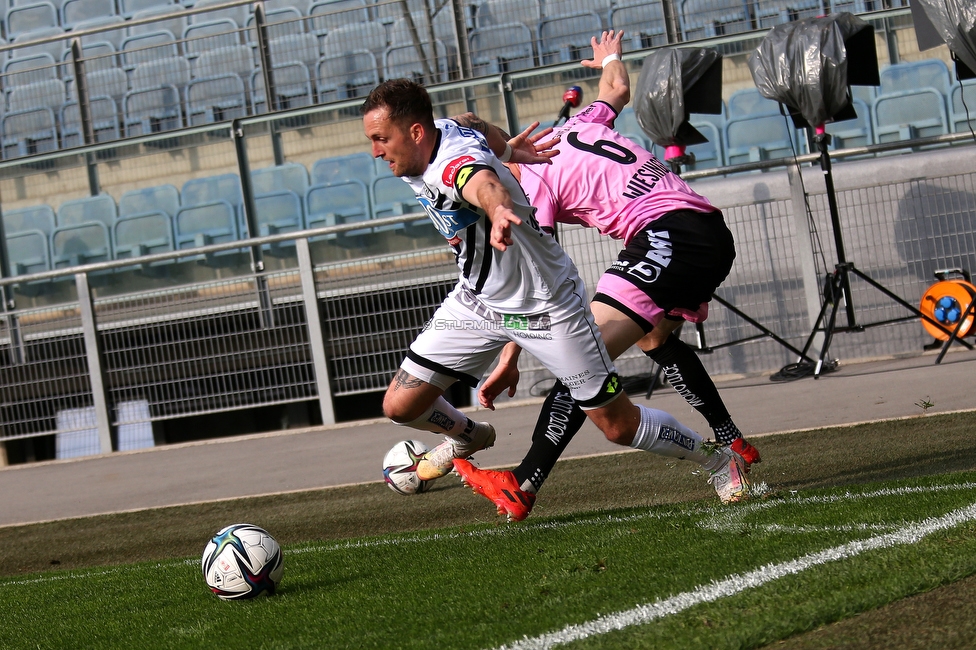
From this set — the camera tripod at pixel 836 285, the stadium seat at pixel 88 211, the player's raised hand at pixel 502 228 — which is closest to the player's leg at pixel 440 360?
the player's raised hand at pixel 502 228

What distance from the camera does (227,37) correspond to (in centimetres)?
1280

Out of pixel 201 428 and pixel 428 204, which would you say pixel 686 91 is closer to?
pixel 428 204

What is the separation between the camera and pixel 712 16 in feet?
36.8

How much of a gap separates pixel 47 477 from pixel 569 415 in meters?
6.73

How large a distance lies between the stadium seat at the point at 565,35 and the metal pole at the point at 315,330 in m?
3.55

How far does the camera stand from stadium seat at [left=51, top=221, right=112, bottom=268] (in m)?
12.3

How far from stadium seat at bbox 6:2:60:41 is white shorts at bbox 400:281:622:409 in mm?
13443

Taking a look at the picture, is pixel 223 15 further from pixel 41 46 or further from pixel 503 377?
pixel 503 377

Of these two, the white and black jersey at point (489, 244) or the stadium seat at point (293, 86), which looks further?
the stadium seat at point (293, 86)

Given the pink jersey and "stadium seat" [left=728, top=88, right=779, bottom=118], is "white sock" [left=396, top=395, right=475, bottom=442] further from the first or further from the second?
"stadium seat" [left=728, top=88, right=779, bottom=118]

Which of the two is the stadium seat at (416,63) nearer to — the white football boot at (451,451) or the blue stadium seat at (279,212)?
the blue stadium seat at (279,212)

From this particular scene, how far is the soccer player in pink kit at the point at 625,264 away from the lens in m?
4.49

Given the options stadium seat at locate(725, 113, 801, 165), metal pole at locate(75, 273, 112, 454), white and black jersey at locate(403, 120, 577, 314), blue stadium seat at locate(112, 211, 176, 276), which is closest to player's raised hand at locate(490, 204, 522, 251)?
white and black jersey at locate(403, 120, 577, 314)

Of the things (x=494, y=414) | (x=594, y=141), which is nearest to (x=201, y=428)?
(x=494, y=414)
